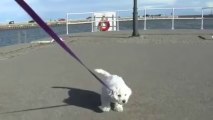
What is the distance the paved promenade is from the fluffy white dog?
149mm

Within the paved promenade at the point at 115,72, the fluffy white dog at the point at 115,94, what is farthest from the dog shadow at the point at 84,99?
the fluffy white dog at the point at 115,94

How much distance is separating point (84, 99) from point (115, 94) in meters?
1.90

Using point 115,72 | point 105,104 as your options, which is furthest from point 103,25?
point 105,104

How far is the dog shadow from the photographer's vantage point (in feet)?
31.7

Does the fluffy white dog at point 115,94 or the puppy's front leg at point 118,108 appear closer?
the fluffy white dog at point 115,94

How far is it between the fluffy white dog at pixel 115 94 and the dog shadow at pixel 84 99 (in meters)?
0.25

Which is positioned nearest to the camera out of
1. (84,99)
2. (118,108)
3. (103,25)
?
(118,108)

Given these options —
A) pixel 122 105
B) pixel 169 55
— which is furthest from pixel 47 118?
pixel 169 55

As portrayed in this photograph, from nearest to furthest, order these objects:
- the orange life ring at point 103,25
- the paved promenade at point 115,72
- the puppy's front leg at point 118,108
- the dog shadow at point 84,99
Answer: the puppy's front leg at point 118,108 < the paved promenade at point 115,72 < the dog shadow at point 84,99 < the orange life ring at point 103,25

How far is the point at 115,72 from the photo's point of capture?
43.7 feet

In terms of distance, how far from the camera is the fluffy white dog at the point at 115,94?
27.6 ft

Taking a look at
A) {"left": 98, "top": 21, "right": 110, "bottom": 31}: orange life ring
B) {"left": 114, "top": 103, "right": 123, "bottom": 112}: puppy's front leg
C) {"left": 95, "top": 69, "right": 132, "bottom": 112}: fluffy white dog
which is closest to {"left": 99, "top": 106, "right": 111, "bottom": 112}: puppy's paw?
{"left": 95, "top": 69, "right": 132, "bottom": 112}: fluffy white dog

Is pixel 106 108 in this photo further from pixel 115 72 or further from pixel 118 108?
pixel 115 72

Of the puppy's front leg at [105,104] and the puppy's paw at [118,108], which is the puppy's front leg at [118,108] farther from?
the puppy's front leg at [105,104]
